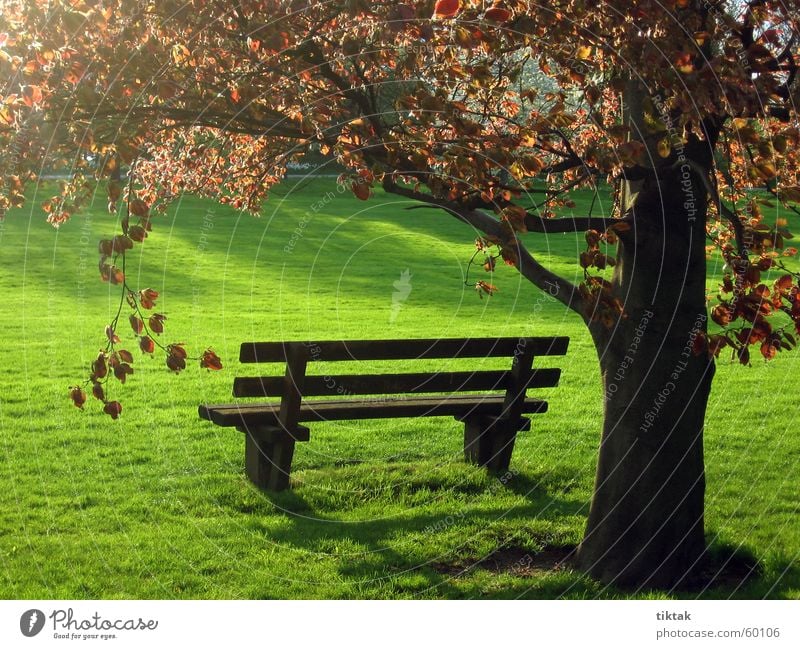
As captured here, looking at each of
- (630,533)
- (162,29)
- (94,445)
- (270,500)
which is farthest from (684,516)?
(94,445)

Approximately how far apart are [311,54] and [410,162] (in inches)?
38.7

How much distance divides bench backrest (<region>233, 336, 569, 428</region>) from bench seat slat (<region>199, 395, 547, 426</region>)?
0.24 meters

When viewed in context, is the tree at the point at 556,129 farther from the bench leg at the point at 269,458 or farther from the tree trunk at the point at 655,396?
the bench leg at the point at 269,458

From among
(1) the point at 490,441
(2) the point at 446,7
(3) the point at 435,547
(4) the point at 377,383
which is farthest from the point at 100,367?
(1) the point at 490,441

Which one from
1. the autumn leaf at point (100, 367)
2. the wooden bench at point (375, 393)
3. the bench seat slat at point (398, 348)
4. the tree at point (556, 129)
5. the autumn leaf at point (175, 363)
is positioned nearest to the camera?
the tree at point (556, 129)

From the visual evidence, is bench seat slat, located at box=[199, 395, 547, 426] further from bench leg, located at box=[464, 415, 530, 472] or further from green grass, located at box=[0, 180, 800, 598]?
green grass, located at box=[0, 180, 800, 598]

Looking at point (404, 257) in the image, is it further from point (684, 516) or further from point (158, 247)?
point (684, 516)

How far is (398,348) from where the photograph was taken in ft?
30.4

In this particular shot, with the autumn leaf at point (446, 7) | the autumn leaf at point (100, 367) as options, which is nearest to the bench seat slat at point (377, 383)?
the autumn leaf at point (100, 367)

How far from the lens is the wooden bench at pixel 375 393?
9.09 m

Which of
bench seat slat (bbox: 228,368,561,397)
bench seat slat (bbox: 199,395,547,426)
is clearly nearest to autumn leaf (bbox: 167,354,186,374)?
bench seat slat (bbox: 228,368,561,397)

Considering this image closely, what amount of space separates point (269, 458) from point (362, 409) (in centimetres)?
92

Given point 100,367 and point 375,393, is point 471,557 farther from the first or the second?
point 100,367

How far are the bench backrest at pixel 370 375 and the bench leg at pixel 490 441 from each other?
23 centimetres
